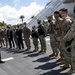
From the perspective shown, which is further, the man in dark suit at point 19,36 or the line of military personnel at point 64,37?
the man in dark suit at point 19,36

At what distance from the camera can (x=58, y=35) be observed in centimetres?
1027

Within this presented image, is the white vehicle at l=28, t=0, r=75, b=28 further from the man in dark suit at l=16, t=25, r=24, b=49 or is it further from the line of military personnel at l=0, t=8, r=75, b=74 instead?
the man in dark suit at l=16, t=25, r=24, b=49

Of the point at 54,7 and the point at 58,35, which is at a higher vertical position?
the point at 54,7

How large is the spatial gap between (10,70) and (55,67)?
1.70 meters

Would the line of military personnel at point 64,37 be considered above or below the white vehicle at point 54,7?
below

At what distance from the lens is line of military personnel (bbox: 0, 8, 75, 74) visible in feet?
17.7

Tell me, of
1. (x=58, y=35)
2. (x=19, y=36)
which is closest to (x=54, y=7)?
(x=19, y=36)

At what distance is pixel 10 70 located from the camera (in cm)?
1054

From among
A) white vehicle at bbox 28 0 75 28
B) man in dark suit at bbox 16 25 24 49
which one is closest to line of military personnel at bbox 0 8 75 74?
man in dark suit at bbox 16 25 24 49

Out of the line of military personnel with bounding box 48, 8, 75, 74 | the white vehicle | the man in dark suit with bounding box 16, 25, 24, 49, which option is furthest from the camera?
the white vehicle

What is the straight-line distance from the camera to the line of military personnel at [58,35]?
5.40 meters

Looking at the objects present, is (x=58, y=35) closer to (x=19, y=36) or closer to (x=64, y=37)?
(x=64, y=37)

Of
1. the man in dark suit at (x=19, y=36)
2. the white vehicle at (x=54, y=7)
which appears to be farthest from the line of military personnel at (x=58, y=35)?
the white vehicle at (x=54, y=7)

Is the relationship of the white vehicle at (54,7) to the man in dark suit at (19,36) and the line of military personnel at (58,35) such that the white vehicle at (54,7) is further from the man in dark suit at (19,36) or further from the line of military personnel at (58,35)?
the man in dark suit at (19,36)
